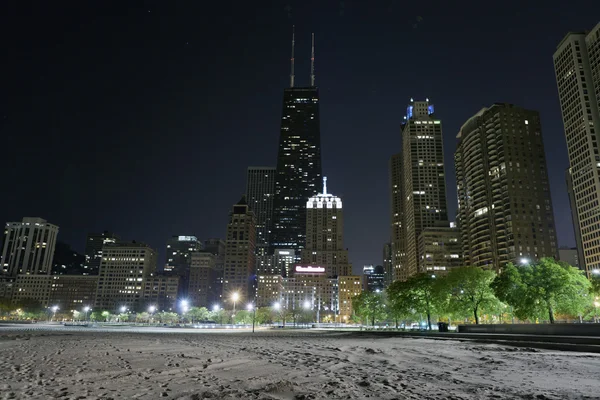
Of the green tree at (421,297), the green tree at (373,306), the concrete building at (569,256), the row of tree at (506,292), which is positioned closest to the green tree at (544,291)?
the row of tree at (506,292)

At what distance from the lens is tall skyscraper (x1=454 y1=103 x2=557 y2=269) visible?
579 feet

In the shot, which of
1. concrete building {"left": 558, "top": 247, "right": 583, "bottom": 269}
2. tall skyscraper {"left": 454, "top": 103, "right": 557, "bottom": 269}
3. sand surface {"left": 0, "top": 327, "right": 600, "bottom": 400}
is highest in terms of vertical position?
tall skyscraper {"left": 454, "top": 103, "right": 557, "bottom": 269}

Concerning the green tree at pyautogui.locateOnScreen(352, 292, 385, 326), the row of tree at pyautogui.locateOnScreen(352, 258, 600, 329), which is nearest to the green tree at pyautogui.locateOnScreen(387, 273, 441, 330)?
the row of tree at pyautogui.locateOnScreen(352, 258, 600, 329)

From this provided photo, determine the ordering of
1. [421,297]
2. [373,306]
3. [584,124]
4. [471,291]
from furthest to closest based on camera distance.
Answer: [584,124], [373,306], [421,297], [471,291]

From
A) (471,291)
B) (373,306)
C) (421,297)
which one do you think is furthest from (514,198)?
(471,291)

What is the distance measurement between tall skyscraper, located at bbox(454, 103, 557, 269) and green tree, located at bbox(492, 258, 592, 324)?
438 feet

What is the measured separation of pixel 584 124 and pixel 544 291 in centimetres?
13884

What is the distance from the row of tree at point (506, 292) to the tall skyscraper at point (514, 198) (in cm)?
9947

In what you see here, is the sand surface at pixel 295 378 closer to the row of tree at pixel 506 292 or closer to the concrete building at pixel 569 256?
the row of tree at pixel 506 292

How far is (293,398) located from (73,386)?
7.10 m

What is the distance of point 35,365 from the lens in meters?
17.2

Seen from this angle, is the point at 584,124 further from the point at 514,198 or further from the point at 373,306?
the point at 373,306

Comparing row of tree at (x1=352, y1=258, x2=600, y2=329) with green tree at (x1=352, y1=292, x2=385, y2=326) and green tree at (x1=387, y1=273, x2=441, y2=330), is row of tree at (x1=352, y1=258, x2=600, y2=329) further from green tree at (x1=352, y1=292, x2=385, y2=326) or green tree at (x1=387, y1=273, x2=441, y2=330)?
green tree at (x1=352, y1=292, x2=385, y2=326)

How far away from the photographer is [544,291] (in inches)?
1967
